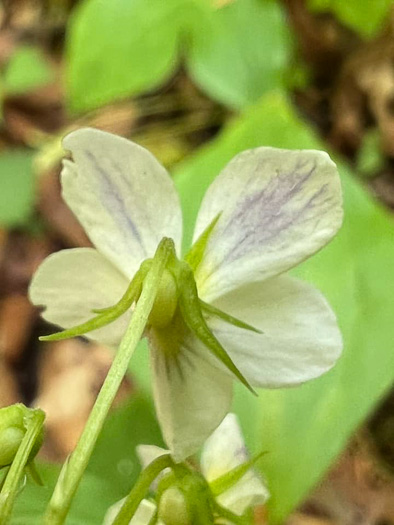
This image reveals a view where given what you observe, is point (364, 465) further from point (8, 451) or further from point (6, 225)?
point (8, 451)

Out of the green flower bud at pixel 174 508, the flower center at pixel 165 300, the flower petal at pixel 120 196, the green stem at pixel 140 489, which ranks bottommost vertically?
the green flower bud at pixel 174 508

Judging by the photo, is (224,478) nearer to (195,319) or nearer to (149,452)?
(149,452)

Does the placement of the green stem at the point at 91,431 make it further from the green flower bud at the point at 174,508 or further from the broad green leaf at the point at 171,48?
the broad green leaf at the point at 171,48

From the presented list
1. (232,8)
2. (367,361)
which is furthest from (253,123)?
(232,8)

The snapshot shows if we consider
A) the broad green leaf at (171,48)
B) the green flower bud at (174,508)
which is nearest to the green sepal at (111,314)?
the green flower bud at (174,508)

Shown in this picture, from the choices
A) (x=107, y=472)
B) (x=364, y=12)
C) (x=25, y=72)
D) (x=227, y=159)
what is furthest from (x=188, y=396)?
(x=25, y=72)
